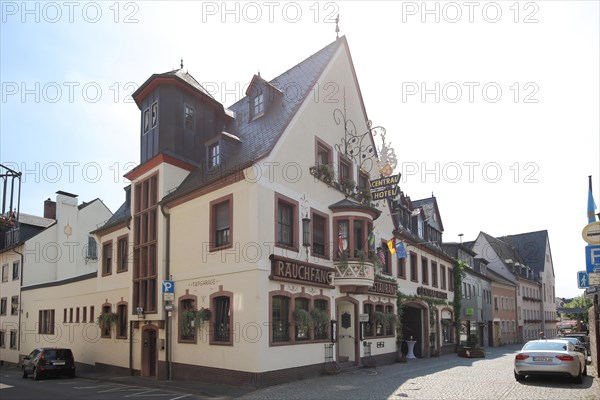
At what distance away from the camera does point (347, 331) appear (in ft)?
74.6

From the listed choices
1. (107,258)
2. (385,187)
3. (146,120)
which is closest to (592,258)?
(385,187)

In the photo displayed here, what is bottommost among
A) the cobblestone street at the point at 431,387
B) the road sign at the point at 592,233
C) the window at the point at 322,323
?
the cobblestone street at the point at 431,387

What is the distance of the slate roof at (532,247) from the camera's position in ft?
233

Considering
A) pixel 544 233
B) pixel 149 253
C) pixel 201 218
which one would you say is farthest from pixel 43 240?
pixel 544 233

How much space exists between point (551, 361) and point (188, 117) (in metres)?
17.1

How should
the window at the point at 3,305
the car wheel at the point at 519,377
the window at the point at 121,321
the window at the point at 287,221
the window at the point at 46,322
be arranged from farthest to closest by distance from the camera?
1. the window at the point at 3,305
2. the window at the point at 46,322
3. the window at the point at 121,321
4. the window at the point at 287,221
5. the car wheel at the point at 519,377

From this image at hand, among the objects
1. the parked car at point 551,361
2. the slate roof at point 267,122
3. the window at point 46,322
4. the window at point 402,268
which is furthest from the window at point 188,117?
the window at point 46,322

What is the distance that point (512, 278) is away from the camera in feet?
190

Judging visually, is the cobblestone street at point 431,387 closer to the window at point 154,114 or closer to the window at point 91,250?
the window at point 154,114

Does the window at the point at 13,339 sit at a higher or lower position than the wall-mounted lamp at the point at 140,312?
lower

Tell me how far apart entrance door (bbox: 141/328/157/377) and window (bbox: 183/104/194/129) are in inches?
350

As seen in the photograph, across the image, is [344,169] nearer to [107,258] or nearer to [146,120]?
[146,120]

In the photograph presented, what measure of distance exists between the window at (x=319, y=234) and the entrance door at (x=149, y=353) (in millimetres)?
7659

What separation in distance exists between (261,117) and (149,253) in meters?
7.50
